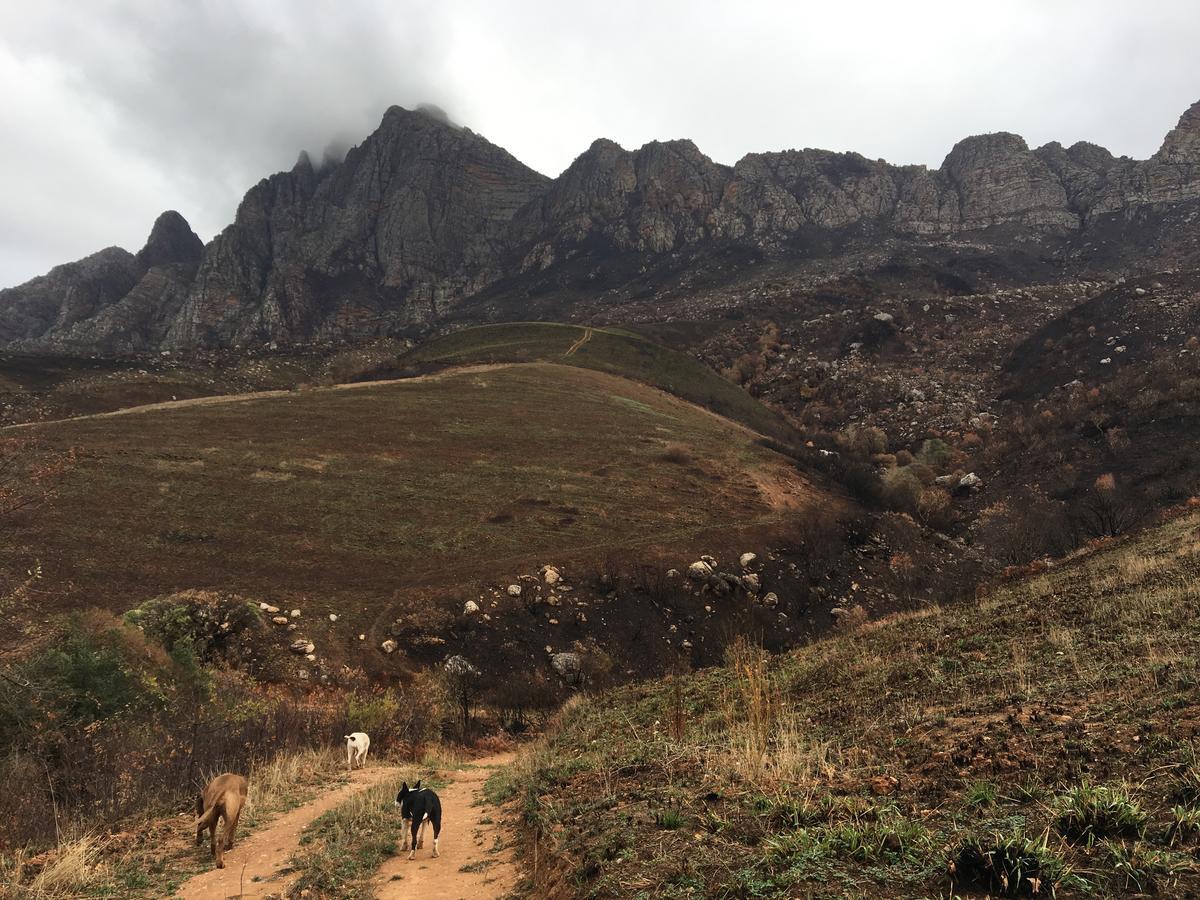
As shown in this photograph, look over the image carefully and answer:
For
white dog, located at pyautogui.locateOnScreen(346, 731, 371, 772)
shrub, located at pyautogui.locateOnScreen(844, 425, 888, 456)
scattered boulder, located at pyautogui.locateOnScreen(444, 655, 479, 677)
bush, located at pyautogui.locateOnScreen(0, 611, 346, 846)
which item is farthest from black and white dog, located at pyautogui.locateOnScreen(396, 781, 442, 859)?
shrub, located at pyautogui.locateOnScreen(844, 425, 888, 456)

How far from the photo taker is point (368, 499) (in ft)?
98.1

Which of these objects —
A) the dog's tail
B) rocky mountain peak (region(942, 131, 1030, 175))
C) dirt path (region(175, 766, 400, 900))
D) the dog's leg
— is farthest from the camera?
rocky mountain peak (region(942, 131, 1030, 175))

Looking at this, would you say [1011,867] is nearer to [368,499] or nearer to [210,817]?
[210,817]

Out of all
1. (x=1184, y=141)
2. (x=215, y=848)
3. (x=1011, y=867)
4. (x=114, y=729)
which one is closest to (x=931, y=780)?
(x=1011, y=867)

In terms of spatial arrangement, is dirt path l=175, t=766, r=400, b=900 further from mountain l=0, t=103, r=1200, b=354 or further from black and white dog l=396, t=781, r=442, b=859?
mountain l=0, t=103, r=1200, b=354

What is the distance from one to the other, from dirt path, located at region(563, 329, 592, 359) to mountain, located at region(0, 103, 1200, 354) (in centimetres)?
5773

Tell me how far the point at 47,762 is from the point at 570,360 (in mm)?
63989

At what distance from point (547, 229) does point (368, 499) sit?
528 feet

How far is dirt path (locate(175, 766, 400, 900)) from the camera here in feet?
22.6

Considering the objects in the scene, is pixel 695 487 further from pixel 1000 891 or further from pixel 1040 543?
pixel 1000 891

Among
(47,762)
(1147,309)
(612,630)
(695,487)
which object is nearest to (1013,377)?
(1147,309)

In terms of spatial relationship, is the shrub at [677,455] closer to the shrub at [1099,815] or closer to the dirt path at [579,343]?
the dirt path at [579,343]

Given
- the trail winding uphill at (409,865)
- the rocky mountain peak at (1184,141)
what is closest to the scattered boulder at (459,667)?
the trail winding uphill at (409,865)

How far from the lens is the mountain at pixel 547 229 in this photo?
12962 centimetres
